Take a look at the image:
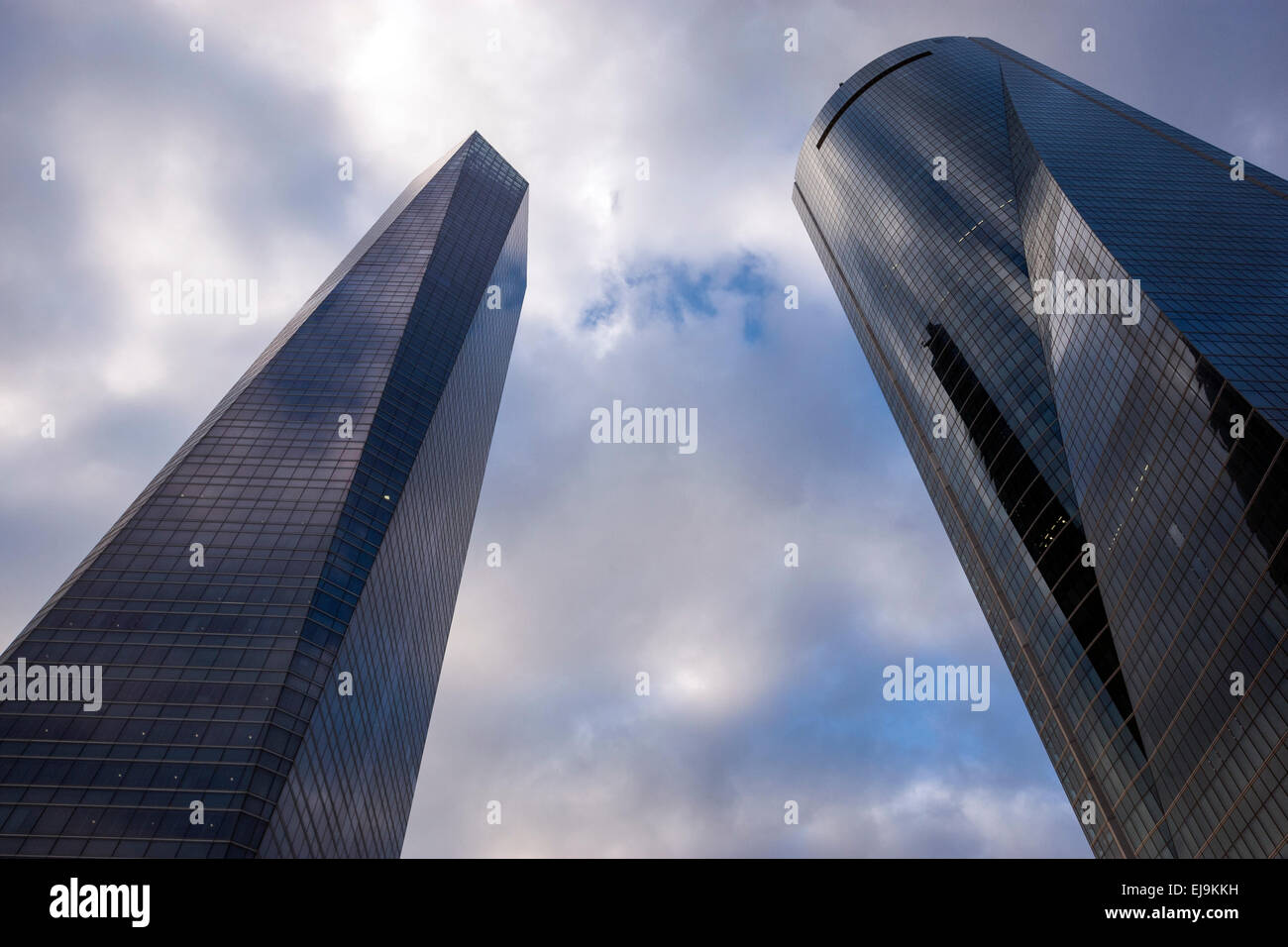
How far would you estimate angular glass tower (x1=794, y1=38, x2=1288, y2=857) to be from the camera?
189ft

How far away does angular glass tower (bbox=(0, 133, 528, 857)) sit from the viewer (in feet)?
193

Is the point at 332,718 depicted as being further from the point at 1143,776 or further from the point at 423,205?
the point at 423,205

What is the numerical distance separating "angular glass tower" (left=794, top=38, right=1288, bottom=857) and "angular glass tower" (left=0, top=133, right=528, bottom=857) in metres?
69.7

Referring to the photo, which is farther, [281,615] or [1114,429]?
[1114,429]

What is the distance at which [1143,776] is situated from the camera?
71.6 m

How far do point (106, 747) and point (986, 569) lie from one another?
9691 cm

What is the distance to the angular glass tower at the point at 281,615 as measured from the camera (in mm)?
58969

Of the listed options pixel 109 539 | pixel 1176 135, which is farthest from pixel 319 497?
pixel 1176 135

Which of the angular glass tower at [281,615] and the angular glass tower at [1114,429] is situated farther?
the angular glass tower at [281,615]

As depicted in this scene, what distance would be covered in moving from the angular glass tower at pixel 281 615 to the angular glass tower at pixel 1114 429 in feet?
229

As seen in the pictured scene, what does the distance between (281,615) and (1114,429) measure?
76955 millimetres

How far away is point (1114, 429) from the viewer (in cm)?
7444

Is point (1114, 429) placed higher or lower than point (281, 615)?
higher

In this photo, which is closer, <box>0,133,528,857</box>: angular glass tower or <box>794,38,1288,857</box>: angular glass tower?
<box>794,38,1288,857</box>: angular glass tower
